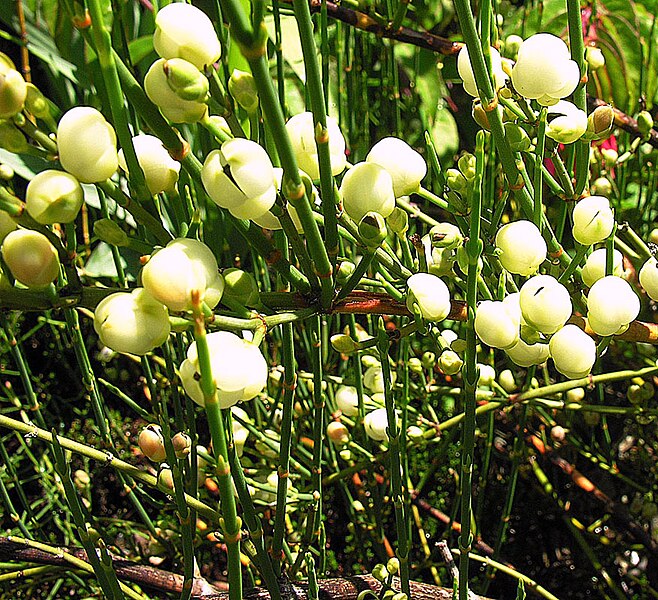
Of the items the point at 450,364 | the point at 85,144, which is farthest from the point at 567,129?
the point at 85,144

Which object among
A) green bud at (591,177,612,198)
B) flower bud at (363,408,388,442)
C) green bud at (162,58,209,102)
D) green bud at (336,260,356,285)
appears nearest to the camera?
green bud at (162,58,209,102)

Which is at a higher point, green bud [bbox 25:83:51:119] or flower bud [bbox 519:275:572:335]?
flower bud [bbox 519:275:572:335]

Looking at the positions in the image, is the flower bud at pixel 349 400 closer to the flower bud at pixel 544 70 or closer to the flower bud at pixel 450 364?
the flower bud at pixel 450 364

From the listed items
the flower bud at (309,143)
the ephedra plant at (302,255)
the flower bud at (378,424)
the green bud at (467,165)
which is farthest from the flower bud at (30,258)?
the flower bud at (378,424)

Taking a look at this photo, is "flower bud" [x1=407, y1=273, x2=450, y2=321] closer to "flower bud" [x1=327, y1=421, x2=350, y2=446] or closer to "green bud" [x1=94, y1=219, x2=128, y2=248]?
"green bud" [x1=94, y1=219, x2=128, y2=248]

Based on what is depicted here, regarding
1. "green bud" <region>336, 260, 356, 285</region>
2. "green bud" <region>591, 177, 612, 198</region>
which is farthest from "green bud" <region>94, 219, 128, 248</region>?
"green bud" <region>591, 177, 612, 198</region>

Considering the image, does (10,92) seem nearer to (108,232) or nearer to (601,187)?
(108,232)

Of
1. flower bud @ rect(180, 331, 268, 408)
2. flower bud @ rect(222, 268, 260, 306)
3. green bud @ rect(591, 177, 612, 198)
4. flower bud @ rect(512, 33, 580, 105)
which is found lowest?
flower bud @ rect(180, 331, 268, 408)
